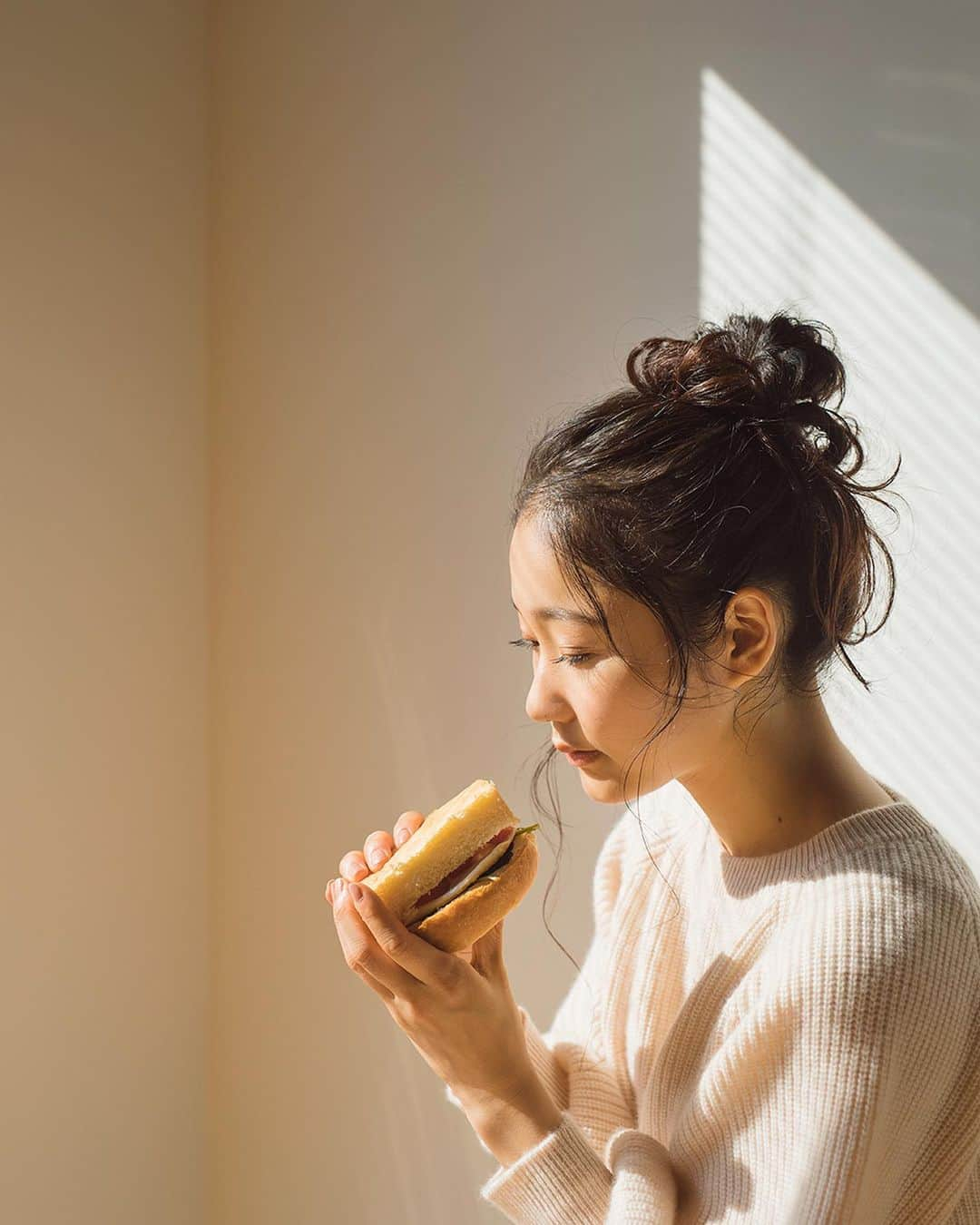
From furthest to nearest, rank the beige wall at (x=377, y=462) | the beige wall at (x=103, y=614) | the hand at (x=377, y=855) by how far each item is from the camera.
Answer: the beige wall at (x=103, y=614)
the beige wall at (x=377, y=462)
the hand at (x=377, y=855)

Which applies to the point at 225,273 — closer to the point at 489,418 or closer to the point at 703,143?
the point at 489,418

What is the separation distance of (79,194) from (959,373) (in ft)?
4.36

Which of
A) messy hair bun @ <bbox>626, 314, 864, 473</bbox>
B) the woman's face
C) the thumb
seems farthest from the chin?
messy hair bun @ <bbox>626, 314, 864, 473</bbox>

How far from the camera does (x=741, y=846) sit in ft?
3.65

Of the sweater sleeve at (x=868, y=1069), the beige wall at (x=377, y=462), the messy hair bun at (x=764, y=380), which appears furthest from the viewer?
the beige wall at (x=377, y=462)

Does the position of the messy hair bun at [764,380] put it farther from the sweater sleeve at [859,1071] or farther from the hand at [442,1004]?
the hand at [442,1004]

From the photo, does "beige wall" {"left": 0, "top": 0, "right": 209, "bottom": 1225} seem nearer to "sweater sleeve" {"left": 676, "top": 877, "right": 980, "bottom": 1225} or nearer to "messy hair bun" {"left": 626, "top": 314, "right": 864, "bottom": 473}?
"messy hair bun" {"left": 626, "top": 314, "right": 864, "bottom": 473}

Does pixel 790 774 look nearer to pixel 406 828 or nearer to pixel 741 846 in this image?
pixel 741 846

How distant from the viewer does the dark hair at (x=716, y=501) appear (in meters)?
0.98

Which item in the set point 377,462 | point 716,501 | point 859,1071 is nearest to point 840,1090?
point 859,1071

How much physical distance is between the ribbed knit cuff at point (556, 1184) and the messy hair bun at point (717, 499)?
410 mm

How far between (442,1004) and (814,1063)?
330mm

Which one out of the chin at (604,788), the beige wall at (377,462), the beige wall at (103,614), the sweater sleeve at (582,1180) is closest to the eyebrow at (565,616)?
the chin at (604,788)

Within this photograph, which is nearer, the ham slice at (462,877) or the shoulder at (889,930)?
the shoulder at (889,930)
